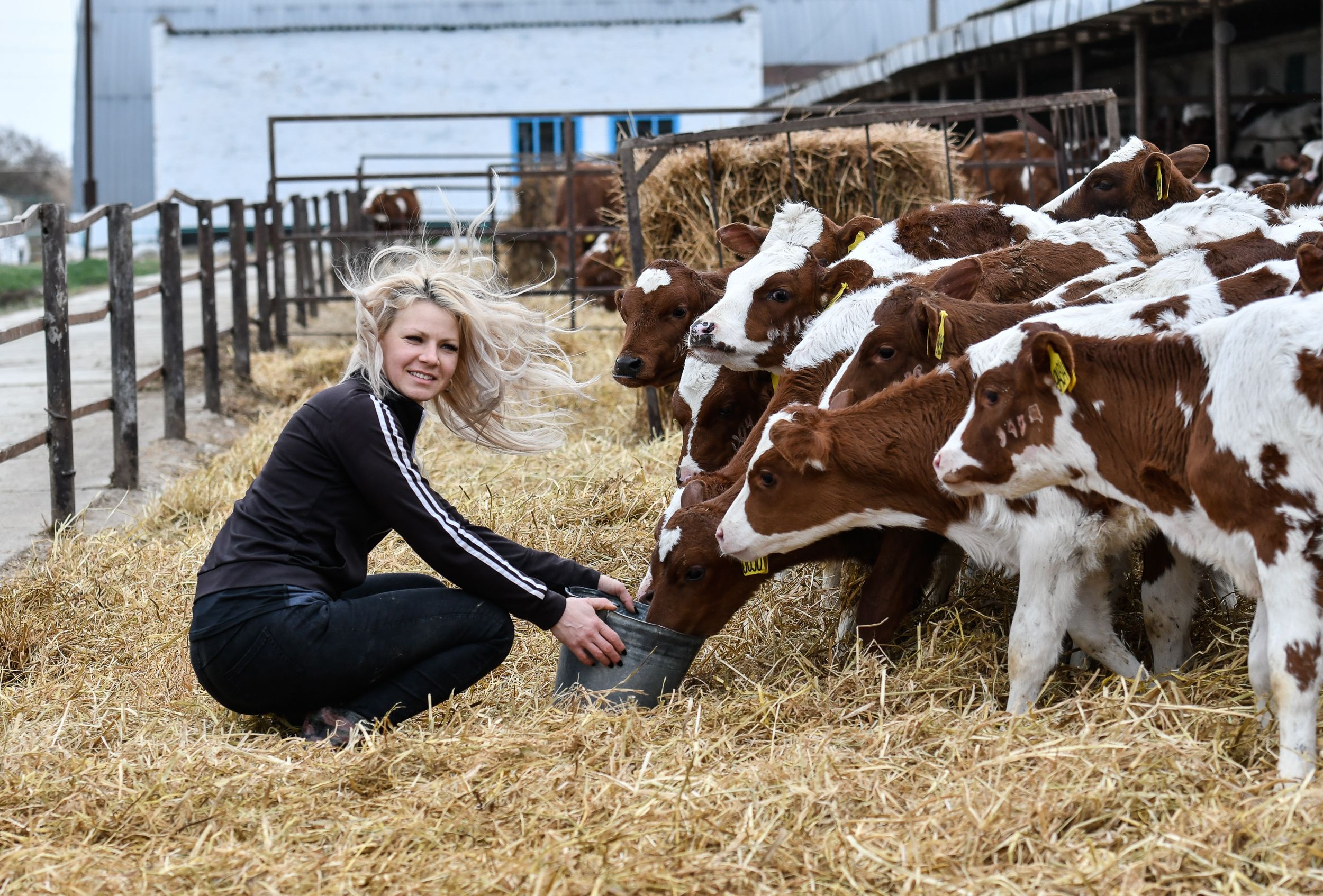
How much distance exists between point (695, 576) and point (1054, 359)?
1272 mm

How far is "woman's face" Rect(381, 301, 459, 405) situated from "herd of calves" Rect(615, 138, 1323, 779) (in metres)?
0.83

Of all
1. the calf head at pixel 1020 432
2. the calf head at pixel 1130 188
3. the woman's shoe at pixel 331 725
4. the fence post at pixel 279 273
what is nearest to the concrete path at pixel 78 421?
the fence post at pixel 279 273

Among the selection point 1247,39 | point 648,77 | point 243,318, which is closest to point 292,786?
point 243,318

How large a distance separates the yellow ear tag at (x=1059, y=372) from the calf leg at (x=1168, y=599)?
829mm

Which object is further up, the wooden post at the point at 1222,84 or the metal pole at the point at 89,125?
the metal pole at the point at 89,125

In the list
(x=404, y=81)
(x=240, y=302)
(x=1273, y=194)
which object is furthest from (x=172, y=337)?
(x=404, y=81)

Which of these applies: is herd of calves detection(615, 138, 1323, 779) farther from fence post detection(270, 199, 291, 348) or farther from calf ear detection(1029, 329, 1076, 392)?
fence post detection(270, 199, 291, 348)

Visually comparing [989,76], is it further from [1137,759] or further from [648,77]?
[1137,759]

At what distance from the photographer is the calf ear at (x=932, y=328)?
401 cm

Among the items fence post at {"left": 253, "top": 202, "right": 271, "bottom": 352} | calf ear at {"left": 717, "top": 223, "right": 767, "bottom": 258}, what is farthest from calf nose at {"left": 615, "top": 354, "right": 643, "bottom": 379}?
fence post at {"left": 253, "top": 202, "right": 271, "bottom": 352}

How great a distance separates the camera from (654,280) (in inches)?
234

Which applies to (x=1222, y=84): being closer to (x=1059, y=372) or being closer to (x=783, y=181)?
(x=783, y=181)

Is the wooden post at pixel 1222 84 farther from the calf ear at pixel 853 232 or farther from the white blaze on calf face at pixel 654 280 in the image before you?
the white blaze on calf face at pixel 654 280

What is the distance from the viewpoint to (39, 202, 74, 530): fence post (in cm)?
631
